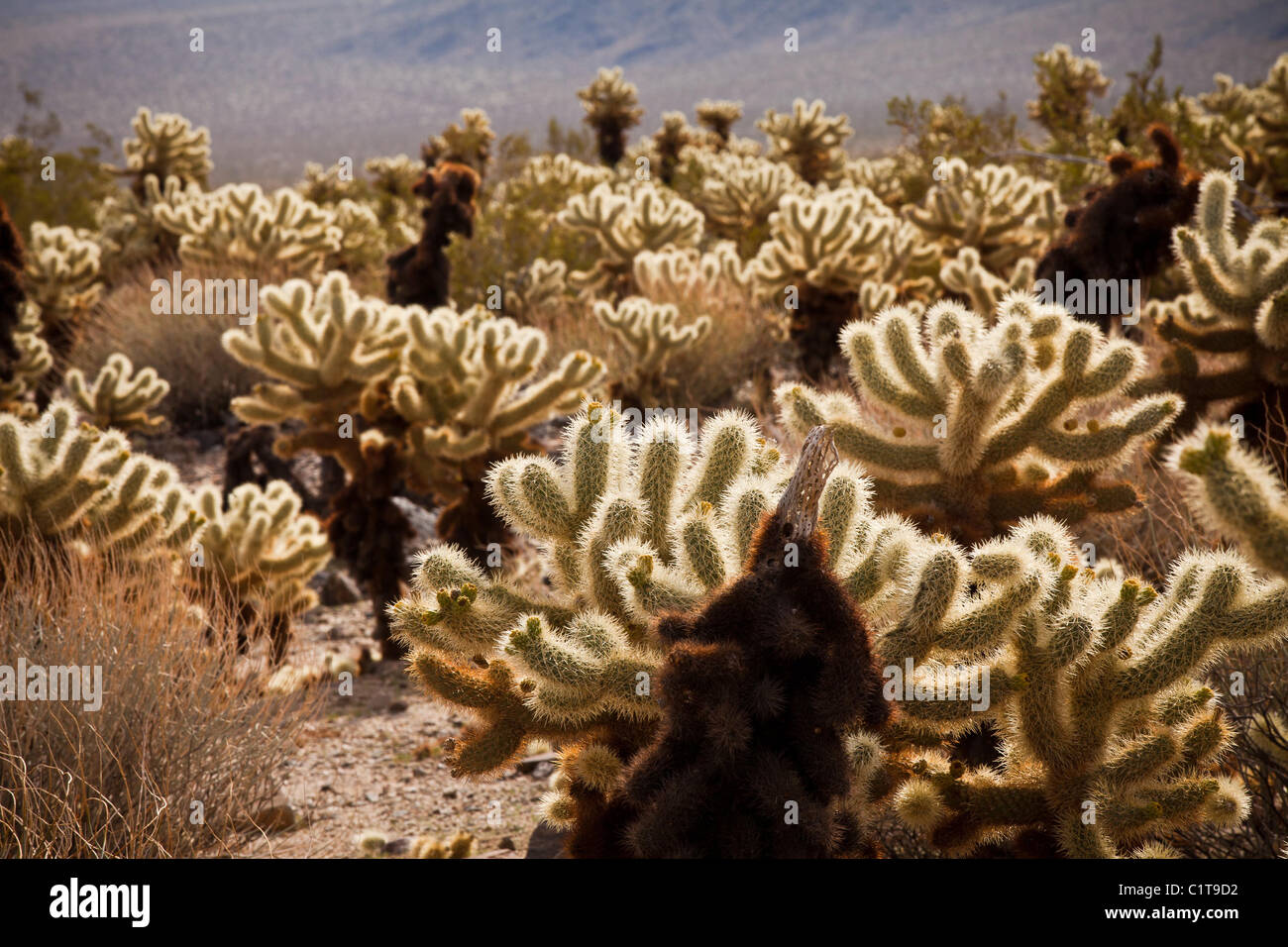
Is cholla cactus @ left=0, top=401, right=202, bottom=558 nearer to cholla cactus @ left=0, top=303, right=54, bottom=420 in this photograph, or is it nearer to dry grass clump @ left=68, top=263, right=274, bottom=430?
cholla cactus @ left=0, top=303, right=54, bottom=420

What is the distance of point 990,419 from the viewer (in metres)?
3.46

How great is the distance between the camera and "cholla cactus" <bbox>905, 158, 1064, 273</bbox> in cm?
955

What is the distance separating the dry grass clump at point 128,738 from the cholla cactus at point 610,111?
20523mm

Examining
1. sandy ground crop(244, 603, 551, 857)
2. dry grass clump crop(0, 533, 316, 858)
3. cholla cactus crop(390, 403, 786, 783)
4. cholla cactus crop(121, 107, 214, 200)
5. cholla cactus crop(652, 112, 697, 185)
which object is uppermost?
cholla cactus crop(652, 112, 697, 185)

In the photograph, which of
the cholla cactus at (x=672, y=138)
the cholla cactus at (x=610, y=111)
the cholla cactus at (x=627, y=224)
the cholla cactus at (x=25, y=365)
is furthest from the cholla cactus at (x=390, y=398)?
the cholla cactus at (x=610, y=111)

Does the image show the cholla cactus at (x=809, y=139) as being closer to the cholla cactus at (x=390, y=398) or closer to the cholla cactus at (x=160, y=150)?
the cholla cactus at (x=160, y=150)

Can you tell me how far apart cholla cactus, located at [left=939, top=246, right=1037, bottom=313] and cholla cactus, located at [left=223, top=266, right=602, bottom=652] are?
3.54 metres

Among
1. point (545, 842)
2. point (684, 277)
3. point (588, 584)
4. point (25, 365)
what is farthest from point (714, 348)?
point (588, 584)

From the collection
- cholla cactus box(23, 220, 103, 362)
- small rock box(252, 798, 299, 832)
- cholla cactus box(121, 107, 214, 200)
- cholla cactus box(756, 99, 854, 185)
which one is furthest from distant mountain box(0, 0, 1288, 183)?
small rock box(252, 798, 299, 832)

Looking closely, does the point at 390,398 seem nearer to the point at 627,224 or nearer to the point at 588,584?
the point at 588,584

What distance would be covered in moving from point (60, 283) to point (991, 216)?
32.3 feet
